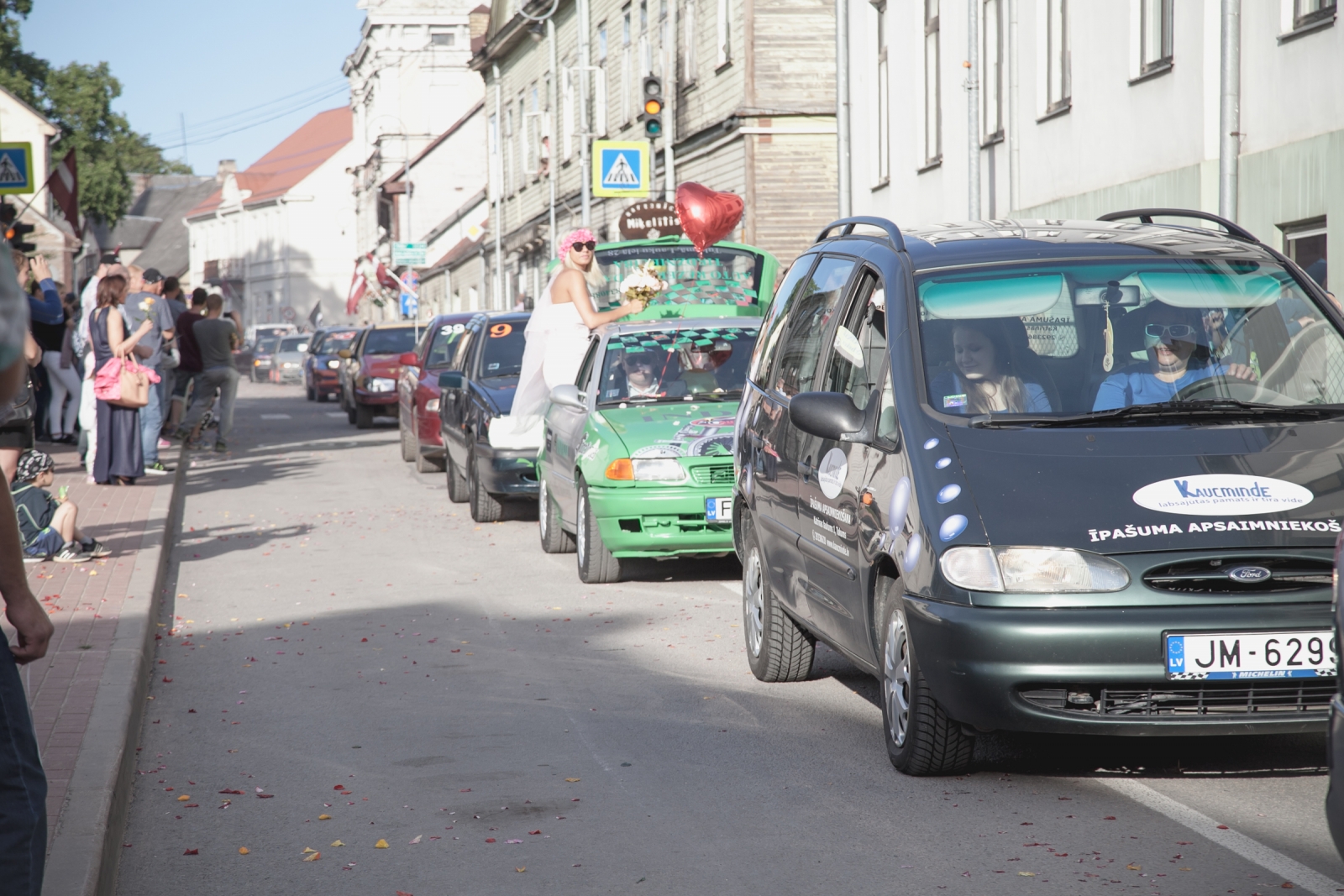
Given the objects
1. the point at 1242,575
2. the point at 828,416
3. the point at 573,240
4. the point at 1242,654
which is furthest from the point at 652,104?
the point at 1242,654

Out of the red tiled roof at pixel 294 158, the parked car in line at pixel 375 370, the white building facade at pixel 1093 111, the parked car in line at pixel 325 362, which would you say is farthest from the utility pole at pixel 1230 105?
the red tiled roof at pixel 294 158

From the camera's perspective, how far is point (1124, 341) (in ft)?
20.3

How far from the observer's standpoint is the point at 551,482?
1188cm

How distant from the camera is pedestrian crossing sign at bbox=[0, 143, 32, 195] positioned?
16.7 metres

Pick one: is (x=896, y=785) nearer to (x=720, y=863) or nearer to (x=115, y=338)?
(x=720, y=863)

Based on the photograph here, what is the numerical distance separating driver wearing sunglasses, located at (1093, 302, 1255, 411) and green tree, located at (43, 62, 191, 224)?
189 ft

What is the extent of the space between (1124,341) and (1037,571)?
1.31 meters

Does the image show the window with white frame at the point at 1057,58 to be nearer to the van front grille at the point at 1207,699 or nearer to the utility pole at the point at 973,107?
the utility pole at the point at 973,107

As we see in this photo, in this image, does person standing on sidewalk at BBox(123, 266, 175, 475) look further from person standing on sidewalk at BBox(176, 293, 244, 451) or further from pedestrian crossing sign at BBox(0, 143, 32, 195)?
person standing on sidewalk at BBox(176, 293, 244, 451)

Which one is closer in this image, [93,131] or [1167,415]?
[1167,415]

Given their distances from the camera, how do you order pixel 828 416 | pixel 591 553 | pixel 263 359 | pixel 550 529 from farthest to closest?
pixel 263 359, pixel 550 529, pixel 591 553, pixel 828 416

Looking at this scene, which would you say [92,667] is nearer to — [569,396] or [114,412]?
[569,396]

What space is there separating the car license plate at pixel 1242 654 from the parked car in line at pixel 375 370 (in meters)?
23.0

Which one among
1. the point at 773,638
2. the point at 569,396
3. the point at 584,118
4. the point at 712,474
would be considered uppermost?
the point at 584,118
